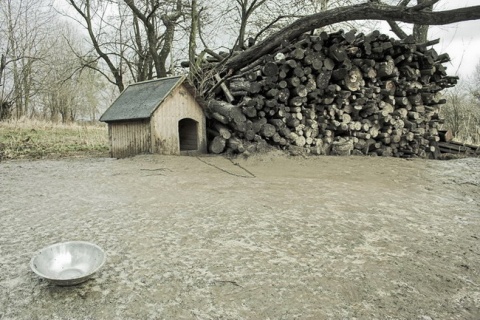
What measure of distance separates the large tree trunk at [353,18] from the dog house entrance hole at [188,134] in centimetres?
147

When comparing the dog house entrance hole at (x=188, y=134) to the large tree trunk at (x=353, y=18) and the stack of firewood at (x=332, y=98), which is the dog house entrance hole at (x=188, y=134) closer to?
the stack of firewood at (x=332, y=98)

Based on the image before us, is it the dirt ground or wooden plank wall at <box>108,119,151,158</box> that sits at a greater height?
wooden plank wall at <box>108,119,151,158</box>

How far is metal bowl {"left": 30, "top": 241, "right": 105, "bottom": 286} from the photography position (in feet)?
5.55

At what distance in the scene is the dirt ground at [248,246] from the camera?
5.15 ft

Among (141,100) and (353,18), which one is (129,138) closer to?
(141,100)

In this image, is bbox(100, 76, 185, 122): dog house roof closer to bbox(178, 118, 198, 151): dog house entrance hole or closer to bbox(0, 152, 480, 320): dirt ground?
bbox(178, 118, 198, 151): dog house entrance hole

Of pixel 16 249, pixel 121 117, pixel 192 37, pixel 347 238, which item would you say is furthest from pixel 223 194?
pixel 192 37

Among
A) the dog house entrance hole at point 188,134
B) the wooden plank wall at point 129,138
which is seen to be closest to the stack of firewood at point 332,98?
the dog house entrance hole at point 188,134

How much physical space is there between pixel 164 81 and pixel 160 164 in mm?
2003

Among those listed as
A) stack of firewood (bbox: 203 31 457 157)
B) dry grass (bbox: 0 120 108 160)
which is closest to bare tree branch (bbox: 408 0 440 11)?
stack of firewood (bbox: 203 31 457 157)

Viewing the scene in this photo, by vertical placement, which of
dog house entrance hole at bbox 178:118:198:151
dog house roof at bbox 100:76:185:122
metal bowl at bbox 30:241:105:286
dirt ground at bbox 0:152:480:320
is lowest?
dirt ground at bbox 0:152:480:320

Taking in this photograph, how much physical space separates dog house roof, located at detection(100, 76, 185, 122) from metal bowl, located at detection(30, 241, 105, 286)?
410cm

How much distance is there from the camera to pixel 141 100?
21.1ft

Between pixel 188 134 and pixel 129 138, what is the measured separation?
3.82 feet
